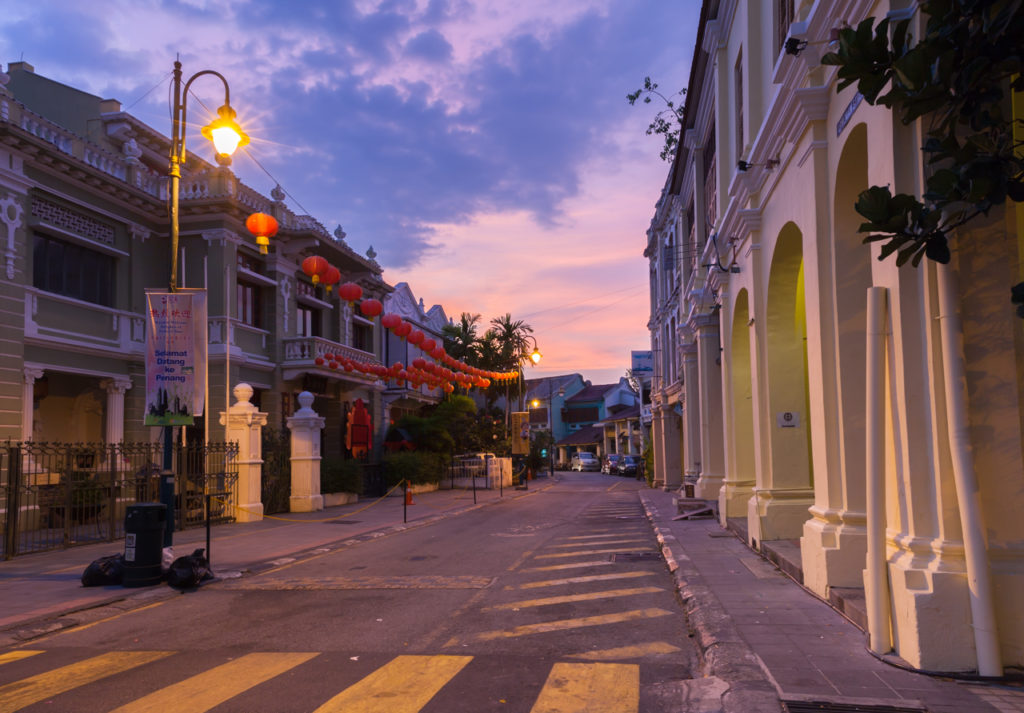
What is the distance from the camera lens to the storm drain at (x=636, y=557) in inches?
476

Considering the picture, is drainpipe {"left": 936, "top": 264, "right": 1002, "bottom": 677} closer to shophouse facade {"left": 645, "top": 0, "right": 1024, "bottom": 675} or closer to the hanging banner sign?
shophouse facade {"left": 645, "top": 0, "right": 1024, "bottom": 675}

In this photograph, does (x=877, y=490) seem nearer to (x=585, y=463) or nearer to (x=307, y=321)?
(x=307, y=321)

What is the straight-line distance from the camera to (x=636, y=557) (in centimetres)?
1239

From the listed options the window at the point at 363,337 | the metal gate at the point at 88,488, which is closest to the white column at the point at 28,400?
the metal gate at the point at 88,488

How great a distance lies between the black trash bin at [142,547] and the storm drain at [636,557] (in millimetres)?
6678

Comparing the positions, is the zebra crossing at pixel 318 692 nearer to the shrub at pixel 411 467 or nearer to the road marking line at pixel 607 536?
the road marking line at pixel 607 536

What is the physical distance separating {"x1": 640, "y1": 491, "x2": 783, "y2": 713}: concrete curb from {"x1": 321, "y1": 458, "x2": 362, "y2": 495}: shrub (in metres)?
16.4

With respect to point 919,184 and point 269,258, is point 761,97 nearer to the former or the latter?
point 919,184

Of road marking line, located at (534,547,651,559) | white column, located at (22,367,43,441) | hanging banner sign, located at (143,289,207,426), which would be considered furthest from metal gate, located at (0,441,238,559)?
road marking line, located at (534,547,651,559)

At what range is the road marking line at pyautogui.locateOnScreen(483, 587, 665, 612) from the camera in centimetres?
857

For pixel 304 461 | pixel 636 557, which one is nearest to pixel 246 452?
pixel 304 461

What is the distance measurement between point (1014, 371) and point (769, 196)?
6040 millimetres

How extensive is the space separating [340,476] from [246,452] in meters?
6.01

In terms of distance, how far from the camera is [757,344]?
11211mm
